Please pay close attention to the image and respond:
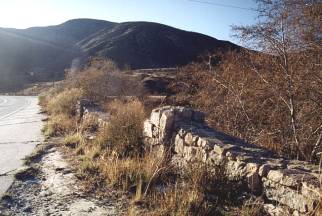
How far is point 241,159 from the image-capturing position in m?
5.97

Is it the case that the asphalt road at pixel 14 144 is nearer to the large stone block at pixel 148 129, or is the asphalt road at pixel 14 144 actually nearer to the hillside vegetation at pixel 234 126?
the hillside vegetation at pixel 234 126

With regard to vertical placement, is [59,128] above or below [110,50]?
below

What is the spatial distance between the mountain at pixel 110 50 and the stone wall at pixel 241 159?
276 feet

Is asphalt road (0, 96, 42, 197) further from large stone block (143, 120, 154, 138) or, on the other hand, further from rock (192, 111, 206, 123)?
rock (192, 111, 206, 123)

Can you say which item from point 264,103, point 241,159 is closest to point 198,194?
point 241,159

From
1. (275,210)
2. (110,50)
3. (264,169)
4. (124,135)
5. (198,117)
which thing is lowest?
(275,210)

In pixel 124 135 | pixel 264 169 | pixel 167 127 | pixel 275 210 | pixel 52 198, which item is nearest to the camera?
pixel 275 210

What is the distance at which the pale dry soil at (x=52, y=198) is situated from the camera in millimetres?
5875

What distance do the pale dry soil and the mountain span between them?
83601 millimetres

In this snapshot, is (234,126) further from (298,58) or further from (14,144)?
(14,144)

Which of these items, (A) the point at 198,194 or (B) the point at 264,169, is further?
(A) the point at 198,194

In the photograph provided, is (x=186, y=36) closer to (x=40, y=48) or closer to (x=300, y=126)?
(x=40, y=48)

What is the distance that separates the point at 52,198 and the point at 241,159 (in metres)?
3.00

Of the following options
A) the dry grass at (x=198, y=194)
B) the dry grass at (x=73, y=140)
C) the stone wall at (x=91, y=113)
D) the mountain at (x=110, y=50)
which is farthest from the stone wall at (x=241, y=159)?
the mountain at (x=110, y=50)
